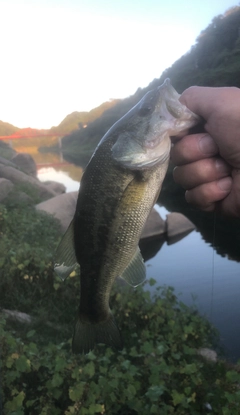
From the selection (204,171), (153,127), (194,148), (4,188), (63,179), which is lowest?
(63,179)

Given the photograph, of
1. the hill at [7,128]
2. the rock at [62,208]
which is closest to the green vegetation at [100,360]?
the hill at [7,128]

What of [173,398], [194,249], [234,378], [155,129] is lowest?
[194,249]

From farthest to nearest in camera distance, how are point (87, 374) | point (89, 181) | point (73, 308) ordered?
point (73, 308)
point (87, 374)
point (89, 181)

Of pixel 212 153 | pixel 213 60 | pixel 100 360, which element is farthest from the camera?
pixel 100 360

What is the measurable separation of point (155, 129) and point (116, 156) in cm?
22

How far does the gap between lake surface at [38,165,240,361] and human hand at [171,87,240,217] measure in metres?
3.56

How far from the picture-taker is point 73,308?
5.66 meters

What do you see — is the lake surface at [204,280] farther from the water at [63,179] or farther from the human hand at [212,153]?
the water at [63,179]

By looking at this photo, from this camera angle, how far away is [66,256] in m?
1.66

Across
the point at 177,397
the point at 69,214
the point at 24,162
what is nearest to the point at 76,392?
the point at 177,397

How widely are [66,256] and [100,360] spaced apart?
2.55 metres

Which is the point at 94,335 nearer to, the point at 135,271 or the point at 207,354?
the point at 135,271

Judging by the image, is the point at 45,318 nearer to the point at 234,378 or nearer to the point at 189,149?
the point at 234,378

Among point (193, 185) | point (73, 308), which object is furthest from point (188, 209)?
point (193, 185)
